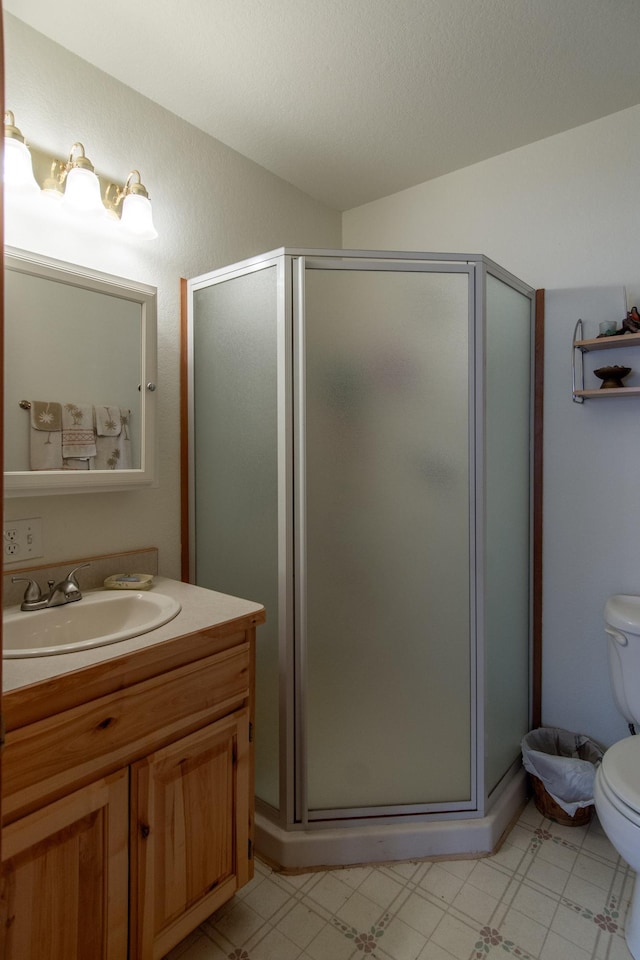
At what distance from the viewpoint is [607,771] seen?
1.46m

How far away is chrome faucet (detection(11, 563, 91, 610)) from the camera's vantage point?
1.43 metres

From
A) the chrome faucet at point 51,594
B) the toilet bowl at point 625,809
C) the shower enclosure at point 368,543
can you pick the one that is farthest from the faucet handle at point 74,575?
the toilet bowl at point 625,809

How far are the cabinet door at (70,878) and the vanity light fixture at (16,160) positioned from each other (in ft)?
4.97

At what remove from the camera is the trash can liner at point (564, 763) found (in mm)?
1882

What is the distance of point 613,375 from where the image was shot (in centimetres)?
188

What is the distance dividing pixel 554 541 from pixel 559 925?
3.95 ft

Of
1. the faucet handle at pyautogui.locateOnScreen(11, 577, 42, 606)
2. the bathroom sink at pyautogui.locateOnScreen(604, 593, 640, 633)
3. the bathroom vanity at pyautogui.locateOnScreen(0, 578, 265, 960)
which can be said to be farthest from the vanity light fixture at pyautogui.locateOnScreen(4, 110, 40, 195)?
the bathroom sink at pyautogui.locateOnScreen(604, 593, 640, 633)

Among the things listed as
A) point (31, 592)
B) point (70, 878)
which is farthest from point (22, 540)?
point (70, 878)

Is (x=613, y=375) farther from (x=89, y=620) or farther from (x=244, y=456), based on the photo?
(x=89, y=620)

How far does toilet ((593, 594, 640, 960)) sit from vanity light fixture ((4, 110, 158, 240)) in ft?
6.66

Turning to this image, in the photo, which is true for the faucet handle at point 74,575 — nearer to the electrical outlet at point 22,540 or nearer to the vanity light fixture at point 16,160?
the electrical outlet at point 22,540

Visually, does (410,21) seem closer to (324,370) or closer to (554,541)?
(324,370)

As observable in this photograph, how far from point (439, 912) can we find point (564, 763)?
70cm

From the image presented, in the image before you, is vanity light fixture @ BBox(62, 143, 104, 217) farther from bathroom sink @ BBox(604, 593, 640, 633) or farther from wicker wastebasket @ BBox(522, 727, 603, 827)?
wicker wastebasket @ BBox(522, 727, 603, 827)
